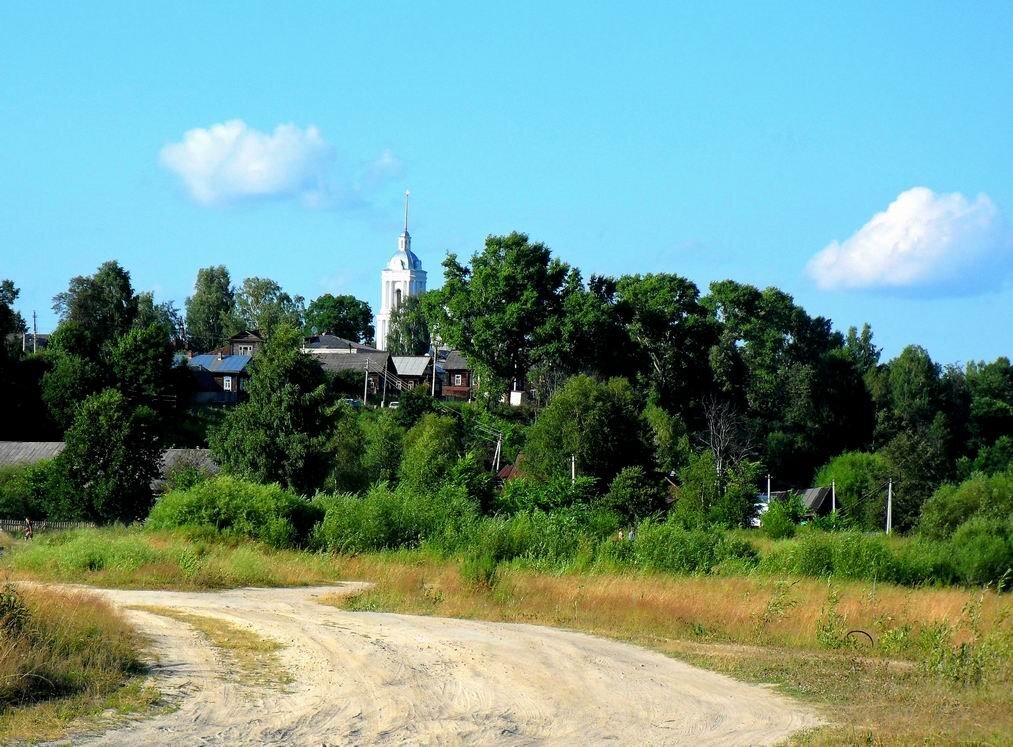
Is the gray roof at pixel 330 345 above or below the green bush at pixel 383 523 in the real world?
above

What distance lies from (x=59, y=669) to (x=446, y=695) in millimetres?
4308

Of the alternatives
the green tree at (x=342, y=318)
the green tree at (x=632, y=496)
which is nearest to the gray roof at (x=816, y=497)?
the green tree at (x=632, y=496)

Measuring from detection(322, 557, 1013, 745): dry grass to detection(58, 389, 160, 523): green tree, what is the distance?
61.6 feet

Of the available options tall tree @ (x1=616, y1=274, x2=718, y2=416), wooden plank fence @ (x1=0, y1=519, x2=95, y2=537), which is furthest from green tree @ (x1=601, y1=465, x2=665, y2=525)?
tall tree @ (x1=616, y1=274, x2=718, y2=416)

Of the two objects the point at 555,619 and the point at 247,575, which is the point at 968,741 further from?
the point at 247,575

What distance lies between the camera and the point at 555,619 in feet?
72.3

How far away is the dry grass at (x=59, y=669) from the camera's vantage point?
1198 centimetres

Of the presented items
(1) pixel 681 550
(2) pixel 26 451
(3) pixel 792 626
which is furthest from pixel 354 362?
(3) pixel 792 626

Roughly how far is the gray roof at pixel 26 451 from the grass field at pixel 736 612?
2655cm

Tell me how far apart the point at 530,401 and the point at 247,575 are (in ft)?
187

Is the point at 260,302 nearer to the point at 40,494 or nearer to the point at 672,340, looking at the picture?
the point at 672,340

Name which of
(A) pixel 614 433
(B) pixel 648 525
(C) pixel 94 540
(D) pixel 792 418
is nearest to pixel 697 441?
(D) pixel 792 418

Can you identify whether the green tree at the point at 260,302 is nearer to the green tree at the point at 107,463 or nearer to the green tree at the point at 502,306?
the green tree at the point at 502,306

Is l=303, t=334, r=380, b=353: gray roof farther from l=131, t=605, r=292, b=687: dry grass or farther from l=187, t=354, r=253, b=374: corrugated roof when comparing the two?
l=131, t=605, r=292, b=687: dry grass
